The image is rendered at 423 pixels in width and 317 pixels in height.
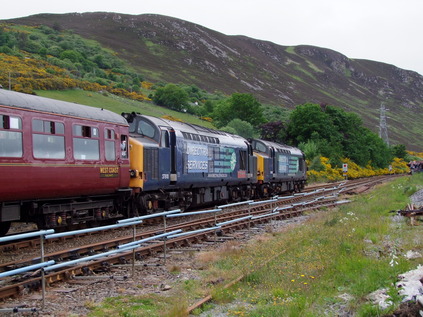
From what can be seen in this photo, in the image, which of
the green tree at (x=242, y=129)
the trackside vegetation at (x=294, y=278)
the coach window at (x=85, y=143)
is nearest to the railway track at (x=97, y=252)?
the trackside vegetation at (x=294, y=278)

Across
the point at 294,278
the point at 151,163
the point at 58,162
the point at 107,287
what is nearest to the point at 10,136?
the point at 58,162

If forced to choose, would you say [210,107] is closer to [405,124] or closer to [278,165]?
[278,165]

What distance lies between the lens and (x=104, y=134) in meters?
15.9

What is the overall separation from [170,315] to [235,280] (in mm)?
2380

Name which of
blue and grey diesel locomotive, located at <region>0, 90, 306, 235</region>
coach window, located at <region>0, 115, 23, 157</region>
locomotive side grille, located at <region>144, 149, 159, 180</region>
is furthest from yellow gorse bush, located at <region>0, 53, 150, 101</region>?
coach window, located at <region>0, 115, 23, 157</region>

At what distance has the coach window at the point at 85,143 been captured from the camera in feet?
47.8

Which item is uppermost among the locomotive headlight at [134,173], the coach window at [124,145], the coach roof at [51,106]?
the coach roof at [51,106]

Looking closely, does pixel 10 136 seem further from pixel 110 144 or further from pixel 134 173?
pixel 134 173

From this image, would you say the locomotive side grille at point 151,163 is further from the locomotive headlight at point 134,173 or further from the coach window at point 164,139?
the coach window at point 164,139

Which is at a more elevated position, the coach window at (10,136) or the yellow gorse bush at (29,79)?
the yellow gorse bush at (29,79)

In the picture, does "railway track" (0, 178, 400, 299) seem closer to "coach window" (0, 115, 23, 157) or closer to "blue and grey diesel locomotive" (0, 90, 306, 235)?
"blue and grey diesel locomotive" (0, 90, 306, 235)

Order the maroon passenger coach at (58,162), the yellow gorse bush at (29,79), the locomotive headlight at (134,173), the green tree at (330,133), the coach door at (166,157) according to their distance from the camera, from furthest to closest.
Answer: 1. the green tree at (330,133)
2. the yellow gorse bush at (29,79)
3. the coach door at (166,157)
4. the locomotive headlight at (134,173)
5. the maroon passenger coach at (58,162)

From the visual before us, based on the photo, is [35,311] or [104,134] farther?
[104,134]

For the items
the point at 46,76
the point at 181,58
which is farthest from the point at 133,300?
the point at 181,58
